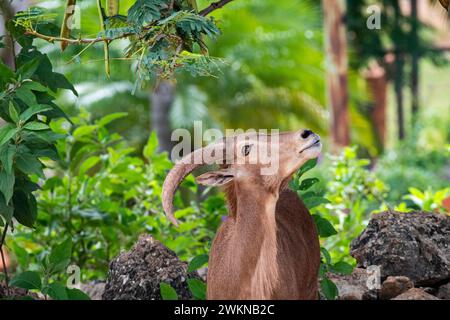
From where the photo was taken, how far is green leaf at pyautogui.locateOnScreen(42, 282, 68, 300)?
13.4ft

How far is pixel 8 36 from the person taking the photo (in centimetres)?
432

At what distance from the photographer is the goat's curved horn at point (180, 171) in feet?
10.3

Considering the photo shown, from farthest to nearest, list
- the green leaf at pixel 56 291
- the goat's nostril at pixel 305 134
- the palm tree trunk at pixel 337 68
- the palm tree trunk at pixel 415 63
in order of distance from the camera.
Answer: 1. the palm tree trunk at pixel 415 63
2. the palm tree trunk at pixel 337 68
3. the green leaf at pixel 56 291
4. the goat's nostril at pixel 305 134

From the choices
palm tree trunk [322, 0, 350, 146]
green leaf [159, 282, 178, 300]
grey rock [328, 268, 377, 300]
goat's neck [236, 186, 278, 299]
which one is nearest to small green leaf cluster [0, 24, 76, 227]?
green leaf [159, 282, 178, 300]

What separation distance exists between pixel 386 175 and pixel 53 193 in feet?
23.1

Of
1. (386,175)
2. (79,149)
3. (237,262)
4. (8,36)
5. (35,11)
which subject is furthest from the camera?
(386,175)

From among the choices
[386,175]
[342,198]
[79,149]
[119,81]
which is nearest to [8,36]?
[79,149]

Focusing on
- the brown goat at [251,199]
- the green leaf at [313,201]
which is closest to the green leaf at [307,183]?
the green leaf at [313,201]

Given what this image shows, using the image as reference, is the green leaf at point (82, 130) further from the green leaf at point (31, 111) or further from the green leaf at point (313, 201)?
the green leaf at point (31, 111)

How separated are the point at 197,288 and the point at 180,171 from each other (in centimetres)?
94

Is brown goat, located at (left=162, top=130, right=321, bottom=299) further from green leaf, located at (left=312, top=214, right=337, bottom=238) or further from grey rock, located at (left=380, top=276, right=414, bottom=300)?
green leaf, located at (left=312, top=214, right=337, bottom=238)

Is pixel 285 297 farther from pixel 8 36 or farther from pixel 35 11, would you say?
pixel 8 36

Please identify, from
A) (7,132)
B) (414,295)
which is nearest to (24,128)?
(7,132)

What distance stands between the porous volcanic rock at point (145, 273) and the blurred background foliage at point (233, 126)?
76 centimetres
